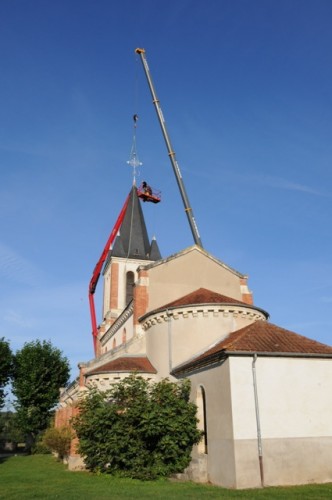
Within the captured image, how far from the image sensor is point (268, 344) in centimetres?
1686

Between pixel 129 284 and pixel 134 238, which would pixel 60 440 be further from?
pixel 134 238

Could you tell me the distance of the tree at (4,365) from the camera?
42.6 metres

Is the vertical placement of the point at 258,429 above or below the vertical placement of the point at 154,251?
below

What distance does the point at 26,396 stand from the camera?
42344mm

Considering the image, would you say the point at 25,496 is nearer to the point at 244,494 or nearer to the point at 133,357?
the point at 244,494

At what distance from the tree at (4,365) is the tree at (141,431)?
26518 millimetres

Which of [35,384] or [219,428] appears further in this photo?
[35,384]

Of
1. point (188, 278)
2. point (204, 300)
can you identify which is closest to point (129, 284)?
Answer: point (188, 278)

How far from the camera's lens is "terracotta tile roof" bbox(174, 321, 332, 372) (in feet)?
52.9

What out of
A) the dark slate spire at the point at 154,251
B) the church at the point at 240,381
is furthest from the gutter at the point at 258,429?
the dark slate spire at the point at 154,251

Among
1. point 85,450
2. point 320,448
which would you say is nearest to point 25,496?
point 85,450

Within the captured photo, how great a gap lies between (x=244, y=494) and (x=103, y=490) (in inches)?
188

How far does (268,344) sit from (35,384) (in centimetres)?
3273

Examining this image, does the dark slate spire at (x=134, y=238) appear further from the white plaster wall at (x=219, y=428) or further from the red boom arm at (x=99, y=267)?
the white plaster wall at (x=219, y=428)
